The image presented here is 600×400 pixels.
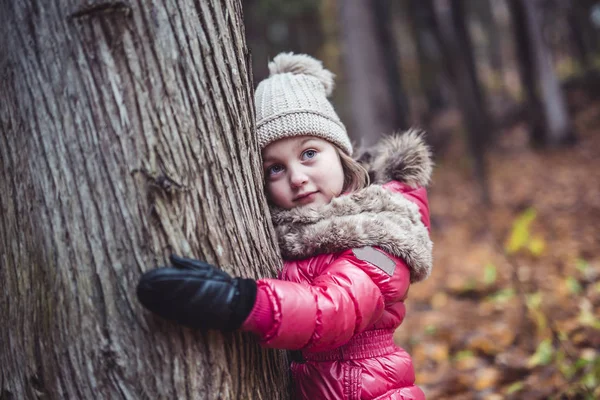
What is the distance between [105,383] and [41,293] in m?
0.36

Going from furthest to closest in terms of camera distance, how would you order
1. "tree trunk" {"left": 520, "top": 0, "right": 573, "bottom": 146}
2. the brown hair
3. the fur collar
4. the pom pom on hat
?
1. "tree trunk" {"left": 520, "top": 0, "right": 573, "bottom": 146}
2. the pom pom on hat
3. the brown hair
4. the fur collar

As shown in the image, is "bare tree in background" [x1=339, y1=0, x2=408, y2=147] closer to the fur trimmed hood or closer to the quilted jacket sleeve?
the fur trimmed hood

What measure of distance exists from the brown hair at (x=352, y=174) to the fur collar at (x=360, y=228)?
164 mm

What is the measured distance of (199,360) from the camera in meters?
1.59

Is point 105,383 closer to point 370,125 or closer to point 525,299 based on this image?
point 525,299

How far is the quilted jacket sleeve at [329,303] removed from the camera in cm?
157

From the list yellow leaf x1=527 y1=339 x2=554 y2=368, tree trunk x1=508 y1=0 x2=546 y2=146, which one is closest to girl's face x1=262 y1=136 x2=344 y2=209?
yellow leaf x1=527 y1=339 x2=554 y2=368

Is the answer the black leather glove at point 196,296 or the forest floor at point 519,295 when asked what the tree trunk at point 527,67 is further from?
the black leather glove at point 196,296

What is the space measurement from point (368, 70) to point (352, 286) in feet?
24.4

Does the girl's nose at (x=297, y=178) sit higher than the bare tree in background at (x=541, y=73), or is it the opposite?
the bare tree in background at (x=541, y=73)

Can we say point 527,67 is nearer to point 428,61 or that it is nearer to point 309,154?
point 428,61

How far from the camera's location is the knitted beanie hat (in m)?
2.12

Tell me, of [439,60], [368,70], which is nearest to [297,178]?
[368,70]

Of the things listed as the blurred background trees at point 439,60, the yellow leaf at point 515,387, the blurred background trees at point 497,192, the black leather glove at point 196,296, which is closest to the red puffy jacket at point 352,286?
the black leather glove at point 196,296
